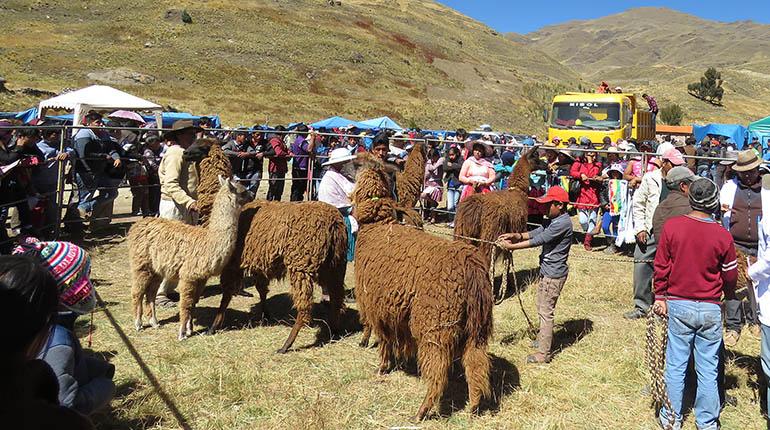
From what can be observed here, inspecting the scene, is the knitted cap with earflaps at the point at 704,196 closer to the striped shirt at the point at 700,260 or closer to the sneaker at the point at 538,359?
the striped shirt at the point at 700,260

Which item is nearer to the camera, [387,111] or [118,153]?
[118,153]

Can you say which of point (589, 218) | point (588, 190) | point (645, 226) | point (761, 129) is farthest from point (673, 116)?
point (645, 226)

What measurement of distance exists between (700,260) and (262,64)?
44.9 meters

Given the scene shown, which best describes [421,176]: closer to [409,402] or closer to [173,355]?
[409,402]

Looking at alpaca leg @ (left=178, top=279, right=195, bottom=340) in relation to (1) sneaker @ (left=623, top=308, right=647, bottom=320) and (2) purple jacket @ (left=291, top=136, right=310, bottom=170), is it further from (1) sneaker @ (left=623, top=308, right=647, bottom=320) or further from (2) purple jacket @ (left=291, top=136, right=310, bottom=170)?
(2) purple jacket @ (left=291, top=136, right=310, bottom=170)

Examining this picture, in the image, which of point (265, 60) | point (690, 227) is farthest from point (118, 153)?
point (265, 60)

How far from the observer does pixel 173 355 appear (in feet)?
15.0

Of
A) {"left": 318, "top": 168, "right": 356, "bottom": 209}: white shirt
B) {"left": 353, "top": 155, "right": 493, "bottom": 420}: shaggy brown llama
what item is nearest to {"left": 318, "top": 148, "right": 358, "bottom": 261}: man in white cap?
{"left": 318, "top": 168, "right": 356, "bottom": 209}: white shirt

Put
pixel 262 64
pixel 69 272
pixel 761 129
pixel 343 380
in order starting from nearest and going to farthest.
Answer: pixel 69 272 → pixel 343 380 → pixel 761 129 → pixel 262 64

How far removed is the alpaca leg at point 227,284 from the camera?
506 centimetres

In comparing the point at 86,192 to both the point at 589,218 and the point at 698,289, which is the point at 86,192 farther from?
the point at 698,289

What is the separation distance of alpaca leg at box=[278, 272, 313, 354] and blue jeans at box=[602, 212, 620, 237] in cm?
610

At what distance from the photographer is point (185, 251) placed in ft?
16.1

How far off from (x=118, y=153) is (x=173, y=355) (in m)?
5.53
